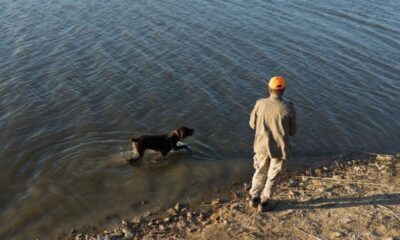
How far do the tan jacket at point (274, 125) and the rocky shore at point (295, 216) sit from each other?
1.42 m

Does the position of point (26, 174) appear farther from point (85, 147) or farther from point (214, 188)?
point (214, 188)

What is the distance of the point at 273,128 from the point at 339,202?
248cm

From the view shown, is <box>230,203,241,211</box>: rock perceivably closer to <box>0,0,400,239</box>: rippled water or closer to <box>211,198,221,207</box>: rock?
<box>211,198,221,207</box>: rock

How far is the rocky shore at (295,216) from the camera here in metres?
8.48

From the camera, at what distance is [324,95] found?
14.9m

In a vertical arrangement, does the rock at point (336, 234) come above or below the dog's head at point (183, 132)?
below

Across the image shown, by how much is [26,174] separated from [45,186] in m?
0.69

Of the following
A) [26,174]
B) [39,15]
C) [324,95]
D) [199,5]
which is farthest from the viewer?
[199,5]

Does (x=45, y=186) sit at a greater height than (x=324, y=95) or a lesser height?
Result: lesser

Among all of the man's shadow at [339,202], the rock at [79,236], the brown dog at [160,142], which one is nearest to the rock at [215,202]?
the man's shadow at [339,202]

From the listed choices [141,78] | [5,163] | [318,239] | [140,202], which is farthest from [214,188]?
[141,78]

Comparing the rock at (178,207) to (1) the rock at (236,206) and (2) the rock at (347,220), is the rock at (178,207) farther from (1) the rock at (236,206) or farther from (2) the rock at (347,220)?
(2) the rock at (347,220)

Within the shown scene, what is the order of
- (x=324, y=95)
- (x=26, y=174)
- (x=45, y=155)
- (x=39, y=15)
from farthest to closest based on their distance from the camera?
1. (x=39, y=15)
2. (x=324, y=95)
3. (x=45, y=155)
4. (x=26, y=174)

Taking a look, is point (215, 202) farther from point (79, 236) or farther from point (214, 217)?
point (79, 236)
